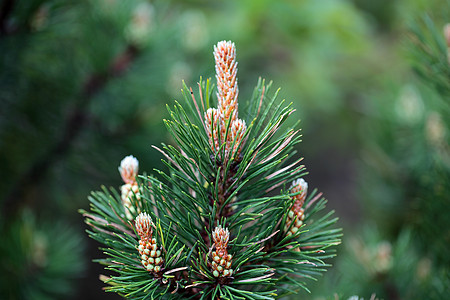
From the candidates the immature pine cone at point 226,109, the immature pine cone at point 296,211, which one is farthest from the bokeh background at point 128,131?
the immature pine cone at point 226,109

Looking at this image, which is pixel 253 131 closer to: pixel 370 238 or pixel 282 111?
pixel 282 111

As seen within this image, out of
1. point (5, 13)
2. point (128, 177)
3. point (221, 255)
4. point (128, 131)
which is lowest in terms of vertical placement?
point (221, 255)

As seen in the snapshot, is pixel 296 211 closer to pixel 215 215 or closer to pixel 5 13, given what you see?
pixel 215 215

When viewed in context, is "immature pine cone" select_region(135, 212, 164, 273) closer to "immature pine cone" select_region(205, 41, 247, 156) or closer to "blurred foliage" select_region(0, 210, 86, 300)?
"immature pine cone" select_region(205, 41, 247, 156)

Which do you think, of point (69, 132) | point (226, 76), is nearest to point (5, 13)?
point (69, 132)

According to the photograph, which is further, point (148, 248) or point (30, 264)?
point (30, 264)

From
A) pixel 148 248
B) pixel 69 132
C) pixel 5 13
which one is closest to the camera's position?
pixel 148 248
